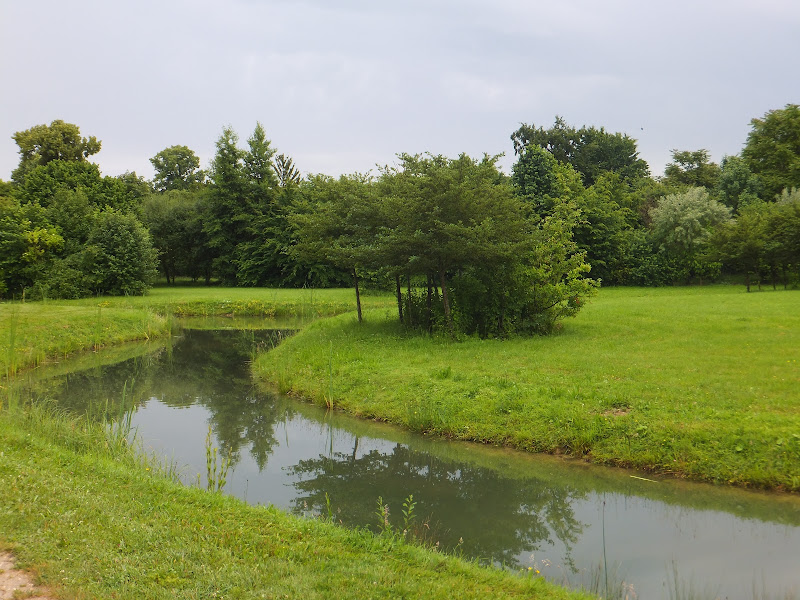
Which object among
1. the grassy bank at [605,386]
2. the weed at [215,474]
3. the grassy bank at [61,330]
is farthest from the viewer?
the grassy bank at [61,330]

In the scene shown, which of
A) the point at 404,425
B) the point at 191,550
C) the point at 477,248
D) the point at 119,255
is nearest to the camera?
the point at 191,550

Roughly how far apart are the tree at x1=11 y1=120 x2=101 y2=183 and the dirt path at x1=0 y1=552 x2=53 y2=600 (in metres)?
56.4

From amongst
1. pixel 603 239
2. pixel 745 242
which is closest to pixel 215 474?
pixel 745 242

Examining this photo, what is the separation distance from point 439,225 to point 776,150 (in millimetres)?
38925

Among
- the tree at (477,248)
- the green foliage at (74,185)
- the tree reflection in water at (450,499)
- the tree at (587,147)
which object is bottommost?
the tree reflection in water at (450,499)

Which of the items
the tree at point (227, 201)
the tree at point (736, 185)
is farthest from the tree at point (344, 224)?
the tree at point (736, 185)

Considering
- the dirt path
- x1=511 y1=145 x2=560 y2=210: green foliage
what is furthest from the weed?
x1=511 y1=145 x2=560 y2=210: green foliage

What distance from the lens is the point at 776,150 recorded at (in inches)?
1768

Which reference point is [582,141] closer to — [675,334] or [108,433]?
[675,334]

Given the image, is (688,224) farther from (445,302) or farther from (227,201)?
(227,201)

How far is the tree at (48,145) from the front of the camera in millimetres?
53844

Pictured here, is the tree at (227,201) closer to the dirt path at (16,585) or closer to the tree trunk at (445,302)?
the tree trunk at (445,302)

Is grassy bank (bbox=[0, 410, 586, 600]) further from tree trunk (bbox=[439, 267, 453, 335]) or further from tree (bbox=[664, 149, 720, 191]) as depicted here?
tree (bbox=[664, 149, 720, 191])

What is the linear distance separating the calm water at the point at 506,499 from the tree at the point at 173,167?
65.7 metres
